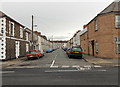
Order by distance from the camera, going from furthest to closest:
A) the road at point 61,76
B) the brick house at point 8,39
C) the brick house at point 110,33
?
the brick house at point 110,33
the brick house at point 8,39
the road at point 61,76

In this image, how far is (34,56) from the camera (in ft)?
68.4

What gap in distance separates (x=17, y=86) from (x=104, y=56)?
15725 millimetres

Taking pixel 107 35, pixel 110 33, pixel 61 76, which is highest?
pixel 110 33

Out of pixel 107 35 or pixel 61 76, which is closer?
pixel 61 76

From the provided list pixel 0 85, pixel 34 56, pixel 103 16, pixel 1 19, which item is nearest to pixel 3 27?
pixel 1 19

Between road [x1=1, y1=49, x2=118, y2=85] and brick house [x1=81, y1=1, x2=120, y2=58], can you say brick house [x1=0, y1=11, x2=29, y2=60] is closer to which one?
road [x1=1, y1=49, x2=118, y2=85]

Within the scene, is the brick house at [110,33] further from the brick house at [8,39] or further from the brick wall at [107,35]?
the brick house at [8,39]

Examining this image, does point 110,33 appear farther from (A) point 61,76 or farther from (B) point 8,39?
(B) point 8,39

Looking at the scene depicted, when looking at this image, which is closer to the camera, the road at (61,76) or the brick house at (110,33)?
the road at (61,76)

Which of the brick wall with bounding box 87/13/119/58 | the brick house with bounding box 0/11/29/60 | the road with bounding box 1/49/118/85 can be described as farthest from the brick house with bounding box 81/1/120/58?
the brick house with bounding box 0/11/29/60

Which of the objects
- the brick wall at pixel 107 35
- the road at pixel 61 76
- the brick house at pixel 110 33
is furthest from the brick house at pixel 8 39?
the brick house at pixel 110 33

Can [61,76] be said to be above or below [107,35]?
below

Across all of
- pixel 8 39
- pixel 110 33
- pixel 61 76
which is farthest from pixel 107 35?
pixel 8 39

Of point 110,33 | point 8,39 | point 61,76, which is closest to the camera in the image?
point 61,76
